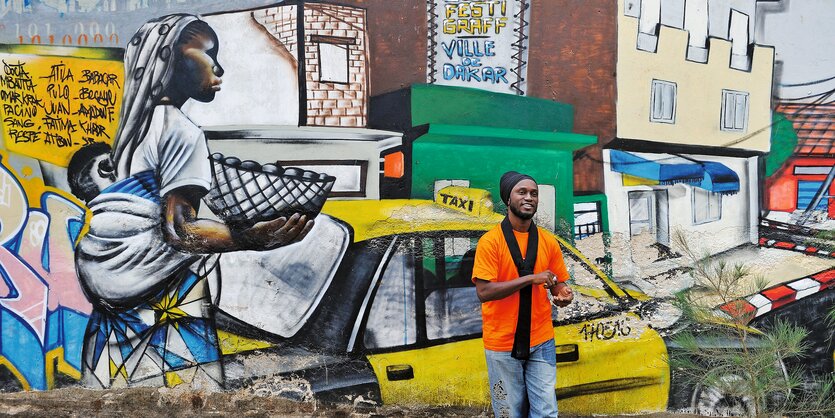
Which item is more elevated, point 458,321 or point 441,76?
point 441,76

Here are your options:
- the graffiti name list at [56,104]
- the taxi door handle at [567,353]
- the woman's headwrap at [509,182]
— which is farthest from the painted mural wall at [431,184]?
the woman's headwrap at [509,182]

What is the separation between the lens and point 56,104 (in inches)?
188

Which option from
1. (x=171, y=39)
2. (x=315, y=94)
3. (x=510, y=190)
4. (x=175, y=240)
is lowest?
(x=175, y=240)

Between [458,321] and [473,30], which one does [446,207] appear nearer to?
[458,321]

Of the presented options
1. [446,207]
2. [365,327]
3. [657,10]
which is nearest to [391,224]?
[446,207]

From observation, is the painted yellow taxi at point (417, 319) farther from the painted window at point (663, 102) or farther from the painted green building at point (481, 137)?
the painted window at point (663, 102)

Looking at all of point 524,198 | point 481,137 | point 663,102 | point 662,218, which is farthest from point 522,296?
point 663,102

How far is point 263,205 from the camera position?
4629 mm

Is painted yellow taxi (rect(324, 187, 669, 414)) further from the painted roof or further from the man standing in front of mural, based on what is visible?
the painted roof

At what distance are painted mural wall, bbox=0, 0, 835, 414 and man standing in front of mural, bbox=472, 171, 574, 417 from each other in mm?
1173

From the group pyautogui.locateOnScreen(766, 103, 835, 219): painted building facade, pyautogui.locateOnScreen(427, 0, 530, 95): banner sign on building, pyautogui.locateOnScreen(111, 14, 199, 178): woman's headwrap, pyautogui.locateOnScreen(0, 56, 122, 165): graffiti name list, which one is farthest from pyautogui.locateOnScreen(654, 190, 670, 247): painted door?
pyautogui.locateOnScreen(0, 56, 122, 165): graffiti name list

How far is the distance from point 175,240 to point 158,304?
0.45 meters

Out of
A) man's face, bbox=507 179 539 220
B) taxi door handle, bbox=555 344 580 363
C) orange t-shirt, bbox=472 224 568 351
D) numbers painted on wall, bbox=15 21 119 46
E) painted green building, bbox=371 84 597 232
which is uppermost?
numbers painted on wall, bbox=15 21 119 46

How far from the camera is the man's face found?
3.32m
